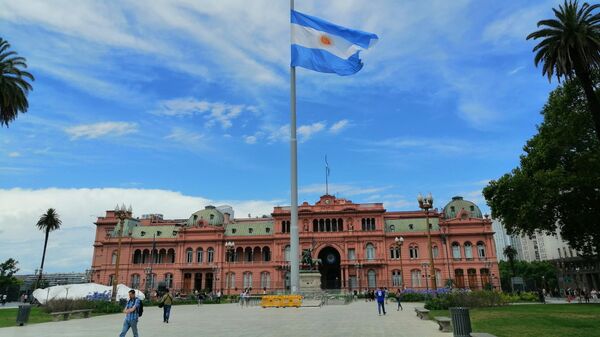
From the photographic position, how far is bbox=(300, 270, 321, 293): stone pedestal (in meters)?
41.9

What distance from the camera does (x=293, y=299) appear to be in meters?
Result: 30.6

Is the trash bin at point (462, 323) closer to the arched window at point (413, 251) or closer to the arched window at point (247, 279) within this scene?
the arched window at point (413, 251)

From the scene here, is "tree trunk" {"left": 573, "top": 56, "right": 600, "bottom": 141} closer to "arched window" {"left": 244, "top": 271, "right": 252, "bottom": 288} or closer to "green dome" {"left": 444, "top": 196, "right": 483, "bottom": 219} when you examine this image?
"green dome" {"left": 444, "top": 196, "right": 483, "bottom": 219}

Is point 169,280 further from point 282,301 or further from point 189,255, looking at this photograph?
point 282,301

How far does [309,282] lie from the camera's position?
42.2m

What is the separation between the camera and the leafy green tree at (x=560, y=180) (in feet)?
100

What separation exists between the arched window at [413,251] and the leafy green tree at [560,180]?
110 feet

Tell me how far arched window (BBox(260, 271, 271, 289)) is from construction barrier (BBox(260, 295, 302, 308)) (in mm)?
39945

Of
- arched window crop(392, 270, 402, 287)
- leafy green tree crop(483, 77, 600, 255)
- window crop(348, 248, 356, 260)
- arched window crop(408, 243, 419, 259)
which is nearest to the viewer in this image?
leafy green tree crop(483, 77, 600, 255)

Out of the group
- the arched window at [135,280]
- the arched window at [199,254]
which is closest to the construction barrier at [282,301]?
the arched window at [199,254]

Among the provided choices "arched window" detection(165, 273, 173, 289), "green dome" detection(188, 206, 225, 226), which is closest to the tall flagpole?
"arched window" detection(165, 273, 173, 289)

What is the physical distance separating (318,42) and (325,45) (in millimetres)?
512

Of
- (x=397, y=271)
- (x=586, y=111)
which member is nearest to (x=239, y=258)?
(x=397, y=271)

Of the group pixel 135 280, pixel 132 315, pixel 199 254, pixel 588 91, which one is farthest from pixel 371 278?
pixel 132 315
